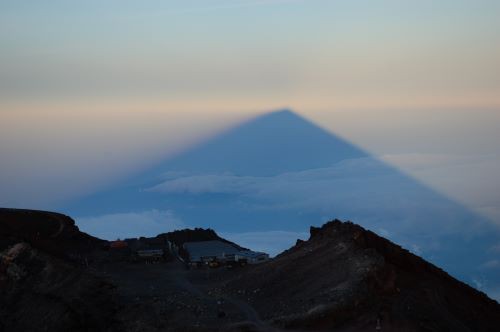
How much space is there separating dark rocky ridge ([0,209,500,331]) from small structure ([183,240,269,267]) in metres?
3.70

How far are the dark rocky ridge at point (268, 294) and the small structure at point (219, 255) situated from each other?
3.70 m

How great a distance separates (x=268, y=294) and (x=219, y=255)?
18.6 metres

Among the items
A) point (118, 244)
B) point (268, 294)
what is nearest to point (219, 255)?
point (118, 244)

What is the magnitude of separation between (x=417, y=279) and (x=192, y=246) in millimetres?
30144

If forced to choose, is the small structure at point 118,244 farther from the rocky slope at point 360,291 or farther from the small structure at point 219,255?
the rocky slope at point 360,291

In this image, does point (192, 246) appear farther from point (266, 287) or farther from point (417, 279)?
point (417, 279)

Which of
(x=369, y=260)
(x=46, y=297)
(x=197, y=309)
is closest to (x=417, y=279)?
(x=369, y=260)

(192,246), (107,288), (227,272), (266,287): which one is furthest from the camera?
(192,246)

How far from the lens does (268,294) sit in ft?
126

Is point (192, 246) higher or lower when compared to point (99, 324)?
higher

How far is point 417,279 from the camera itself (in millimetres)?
35750

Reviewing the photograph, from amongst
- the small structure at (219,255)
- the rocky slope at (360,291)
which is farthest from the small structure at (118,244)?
the rocky slope at (360,291)

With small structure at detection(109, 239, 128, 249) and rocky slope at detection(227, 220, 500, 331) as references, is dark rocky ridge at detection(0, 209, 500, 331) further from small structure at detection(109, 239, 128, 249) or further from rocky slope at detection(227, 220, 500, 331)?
small structure at detection(109, 239, 128, 249)

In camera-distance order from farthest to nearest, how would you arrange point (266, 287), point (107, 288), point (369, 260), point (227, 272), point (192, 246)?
point (192, 246), point (227, 272), point (107, 288), point (266, 287), point (369, 260)
